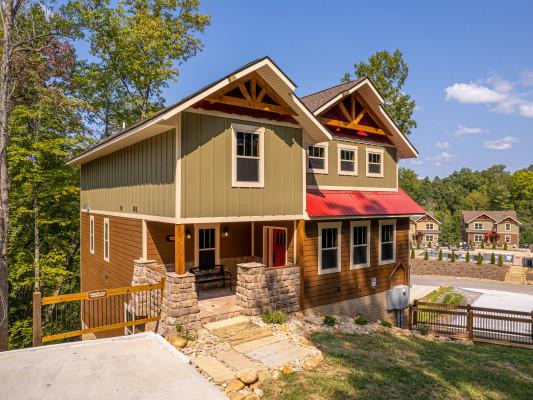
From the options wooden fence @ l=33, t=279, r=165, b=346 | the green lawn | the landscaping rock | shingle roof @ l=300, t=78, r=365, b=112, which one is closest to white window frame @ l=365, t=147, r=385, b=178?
shingle roof @ l=300, t=78, r=365, b=112

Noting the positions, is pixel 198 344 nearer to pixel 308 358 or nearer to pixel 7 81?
pixel 308 358

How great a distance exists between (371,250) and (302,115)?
6418 mm

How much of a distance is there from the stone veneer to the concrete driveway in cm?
280

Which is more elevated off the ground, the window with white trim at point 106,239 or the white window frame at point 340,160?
the white window frame at point 340,160

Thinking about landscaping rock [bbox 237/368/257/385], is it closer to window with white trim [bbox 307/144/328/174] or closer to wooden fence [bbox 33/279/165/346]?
wooden fence [bbox 33/279/165/346]

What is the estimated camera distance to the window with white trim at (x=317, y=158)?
13125 millimetres

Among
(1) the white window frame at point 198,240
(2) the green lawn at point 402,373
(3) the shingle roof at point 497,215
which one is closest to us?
(2) the green lawn at point 402,373

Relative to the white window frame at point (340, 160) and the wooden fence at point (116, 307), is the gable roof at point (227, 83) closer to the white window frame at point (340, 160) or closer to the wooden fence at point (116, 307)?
the white window frame at point (340, 160)

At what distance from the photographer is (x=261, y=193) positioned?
33.9ft

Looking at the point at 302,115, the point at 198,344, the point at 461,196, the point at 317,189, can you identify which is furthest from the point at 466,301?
the point at 461,196

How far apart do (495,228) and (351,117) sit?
57.5 metres

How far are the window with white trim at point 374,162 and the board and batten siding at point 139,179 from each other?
29.5ft

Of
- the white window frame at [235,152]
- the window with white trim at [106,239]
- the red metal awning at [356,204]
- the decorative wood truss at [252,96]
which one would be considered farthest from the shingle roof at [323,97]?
the window with white trim at [106,239]

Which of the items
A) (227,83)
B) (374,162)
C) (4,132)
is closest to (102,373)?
(227,83)
